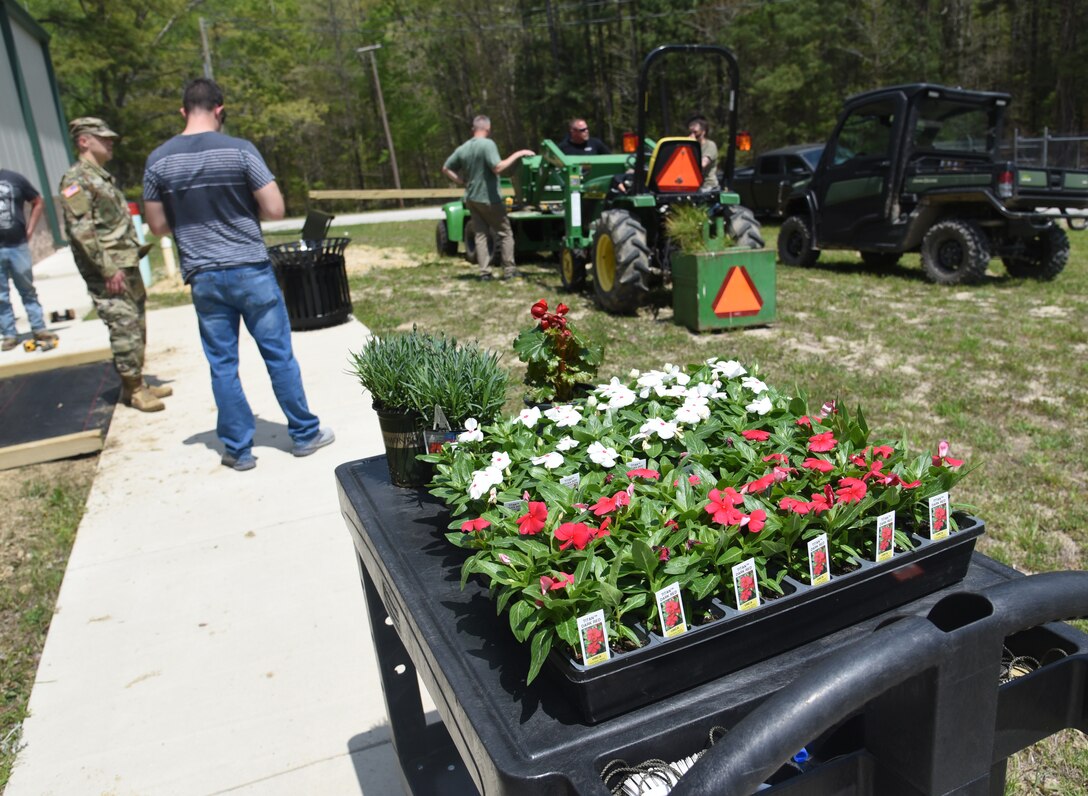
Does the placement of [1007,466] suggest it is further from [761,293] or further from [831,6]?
[831,6]

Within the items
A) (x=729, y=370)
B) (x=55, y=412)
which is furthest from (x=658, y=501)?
(x=55, y=412)

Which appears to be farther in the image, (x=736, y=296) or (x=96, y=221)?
(x=736, y=296)

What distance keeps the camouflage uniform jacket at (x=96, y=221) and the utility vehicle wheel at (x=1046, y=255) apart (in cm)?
841

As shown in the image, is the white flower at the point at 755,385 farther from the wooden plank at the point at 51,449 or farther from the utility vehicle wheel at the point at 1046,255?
the utility vehicle wheel at the point at 1046,255

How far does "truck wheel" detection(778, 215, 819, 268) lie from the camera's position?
34.2 ft

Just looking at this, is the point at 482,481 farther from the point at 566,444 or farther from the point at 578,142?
the point at 578,142

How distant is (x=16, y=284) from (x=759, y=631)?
8.83m

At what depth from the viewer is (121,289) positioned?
5.47 meters

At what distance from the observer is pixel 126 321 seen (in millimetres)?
5547

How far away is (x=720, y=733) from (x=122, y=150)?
1613 inches

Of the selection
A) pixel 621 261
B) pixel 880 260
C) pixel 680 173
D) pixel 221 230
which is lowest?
pixel 880 260

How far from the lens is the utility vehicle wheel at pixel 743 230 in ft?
24.8

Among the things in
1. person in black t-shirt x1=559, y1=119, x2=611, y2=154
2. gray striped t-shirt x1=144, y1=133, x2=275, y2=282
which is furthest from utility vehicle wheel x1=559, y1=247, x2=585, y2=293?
gray striped t-shirt x1=144, y1=133, x2=275, y2=282

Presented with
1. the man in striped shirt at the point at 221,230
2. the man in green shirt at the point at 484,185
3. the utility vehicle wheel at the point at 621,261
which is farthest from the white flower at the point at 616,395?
the man in green shirt at the point at 484,185
